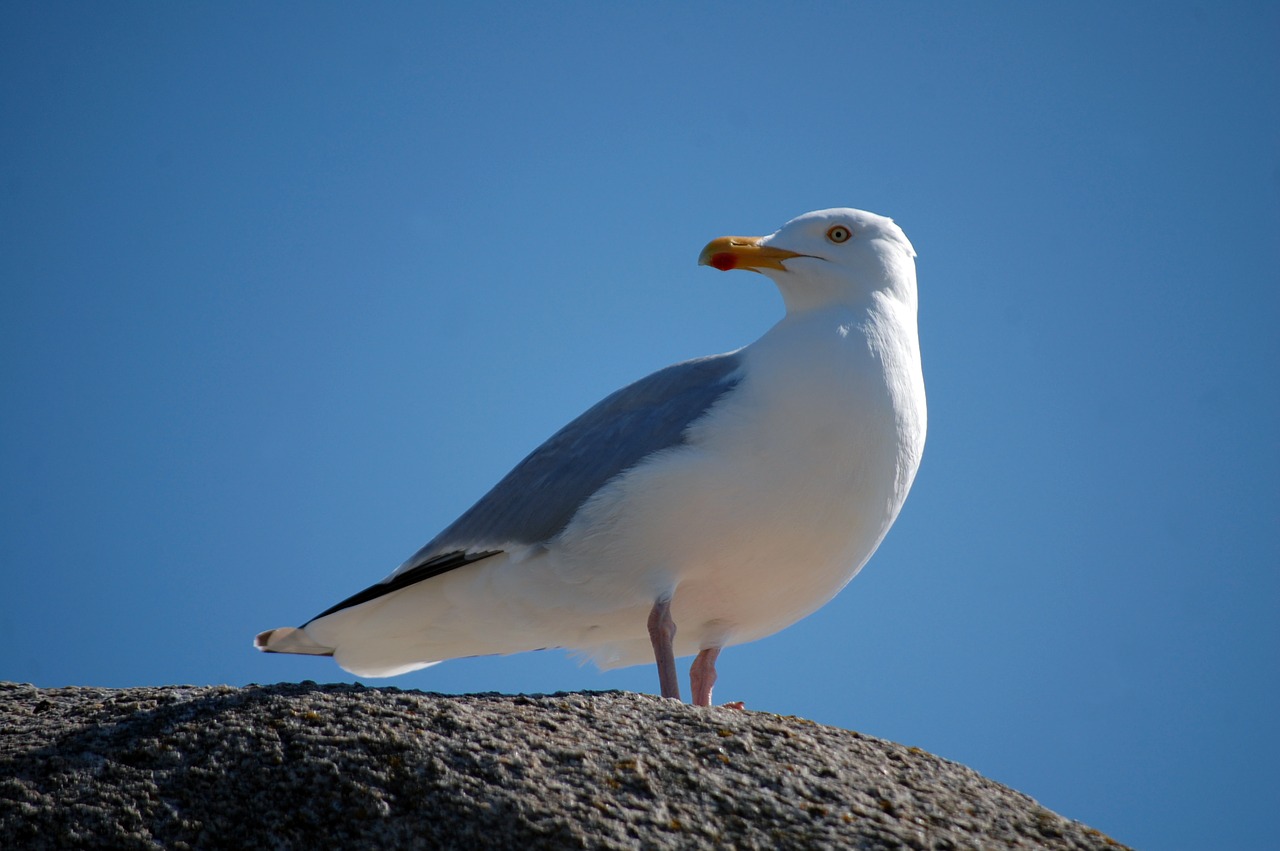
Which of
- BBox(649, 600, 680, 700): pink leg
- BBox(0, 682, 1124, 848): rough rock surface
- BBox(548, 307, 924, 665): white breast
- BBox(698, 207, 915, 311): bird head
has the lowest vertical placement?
BBox(0, 682, 1124, 848): rough rock surface

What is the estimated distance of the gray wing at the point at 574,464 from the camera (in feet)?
25.0

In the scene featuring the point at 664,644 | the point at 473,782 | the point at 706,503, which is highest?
the point at 706,503

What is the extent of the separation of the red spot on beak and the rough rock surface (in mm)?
3364

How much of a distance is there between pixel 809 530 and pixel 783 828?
263 centimetres

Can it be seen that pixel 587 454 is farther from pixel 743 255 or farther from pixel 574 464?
pixel 743 255

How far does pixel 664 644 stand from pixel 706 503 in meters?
0.88

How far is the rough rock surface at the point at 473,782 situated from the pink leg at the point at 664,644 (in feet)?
4.38

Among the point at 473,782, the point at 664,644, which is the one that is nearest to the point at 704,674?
the point at 664,644

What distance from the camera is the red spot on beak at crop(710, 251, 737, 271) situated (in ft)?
27.1

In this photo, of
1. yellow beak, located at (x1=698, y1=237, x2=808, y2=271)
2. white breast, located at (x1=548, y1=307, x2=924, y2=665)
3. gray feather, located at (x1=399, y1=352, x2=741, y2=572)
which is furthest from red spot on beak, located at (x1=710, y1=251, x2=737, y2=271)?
white breast, located at (x1=548, y1=307, x2=924, y2=665)

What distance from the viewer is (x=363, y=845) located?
15.4 feet

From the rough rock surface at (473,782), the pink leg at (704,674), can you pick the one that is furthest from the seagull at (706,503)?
the rough rock surface at (473,782)

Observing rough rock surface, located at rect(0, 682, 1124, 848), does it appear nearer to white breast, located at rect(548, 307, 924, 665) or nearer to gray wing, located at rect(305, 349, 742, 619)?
white breast, located at rect(548, 307, 924, 665)

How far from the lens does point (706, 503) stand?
7137 mm
